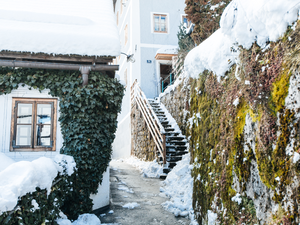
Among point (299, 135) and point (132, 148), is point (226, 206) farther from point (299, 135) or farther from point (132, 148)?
point (132, 148)

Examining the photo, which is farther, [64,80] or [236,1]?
[64,80]

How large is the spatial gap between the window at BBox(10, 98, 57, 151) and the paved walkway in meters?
2.04

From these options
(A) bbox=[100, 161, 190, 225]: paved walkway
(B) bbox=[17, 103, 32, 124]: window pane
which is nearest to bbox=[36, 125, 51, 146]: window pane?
(B) bbox=[17, 103, 32, 124]: window pane

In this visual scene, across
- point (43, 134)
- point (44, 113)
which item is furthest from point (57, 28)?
point (43, 134)

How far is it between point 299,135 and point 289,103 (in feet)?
1.19

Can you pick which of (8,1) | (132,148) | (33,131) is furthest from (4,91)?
(132,148)

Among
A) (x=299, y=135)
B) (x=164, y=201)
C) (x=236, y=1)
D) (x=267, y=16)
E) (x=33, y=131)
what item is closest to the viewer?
(x=299, y=135)

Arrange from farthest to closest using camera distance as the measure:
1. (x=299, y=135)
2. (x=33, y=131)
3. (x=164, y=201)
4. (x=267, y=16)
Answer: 1. (x=164, y=201)
2. (x=33, y=131)
3. (x=267, y=16)
4. (x=299, y=135)

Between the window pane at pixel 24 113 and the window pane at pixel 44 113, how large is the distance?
0.59ft

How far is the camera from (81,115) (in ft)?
18.6

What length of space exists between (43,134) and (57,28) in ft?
7.85

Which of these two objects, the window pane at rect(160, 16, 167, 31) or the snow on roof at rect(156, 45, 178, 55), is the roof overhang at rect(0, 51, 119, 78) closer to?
the snow on roof at rect(156, 45, 178, 55)

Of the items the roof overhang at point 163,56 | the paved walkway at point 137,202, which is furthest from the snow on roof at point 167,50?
the paved walkway at point 137,202

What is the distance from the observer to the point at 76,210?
5.44 metres
